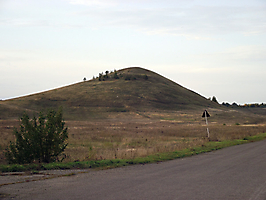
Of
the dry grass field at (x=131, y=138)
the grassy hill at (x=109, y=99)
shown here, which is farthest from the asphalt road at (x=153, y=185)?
the grassy hill at (x=109, y=99)

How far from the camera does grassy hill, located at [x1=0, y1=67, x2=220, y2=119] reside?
9262cm

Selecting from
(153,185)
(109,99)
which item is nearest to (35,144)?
(153,185)

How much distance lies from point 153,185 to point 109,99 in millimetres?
101405

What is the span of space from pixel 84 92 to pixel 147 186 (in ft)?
367

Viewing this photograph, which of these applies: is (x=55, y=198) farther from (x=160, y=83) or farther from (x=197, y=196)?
(x=160, y=83)

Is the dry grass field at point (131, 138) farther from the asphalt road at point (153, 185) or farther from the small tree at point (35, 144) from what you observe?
the asphalt road at point (153, 185)

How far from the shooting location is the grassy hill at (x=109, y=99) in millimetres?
92625

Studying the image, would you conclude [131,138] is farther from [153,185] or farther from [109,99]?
[109,99]

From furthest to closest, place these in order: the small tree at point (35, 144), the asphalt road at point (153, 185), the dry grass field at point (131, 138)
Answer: the dry grass field at point (131, 138) → the small tree at point (35, 144) → the asphalt road at point (153, 185)

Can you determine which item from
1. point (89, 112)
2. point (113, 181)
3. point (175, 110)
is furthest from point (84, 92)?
point (113, 181)

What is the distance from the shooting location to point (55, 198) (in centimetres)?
811

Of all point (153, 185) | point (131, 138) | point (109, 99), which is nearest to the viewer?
point (153, 185)

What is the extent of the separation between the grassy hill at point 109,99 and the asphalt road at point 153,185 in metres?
70.4

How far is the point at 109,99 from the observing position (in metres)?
111
